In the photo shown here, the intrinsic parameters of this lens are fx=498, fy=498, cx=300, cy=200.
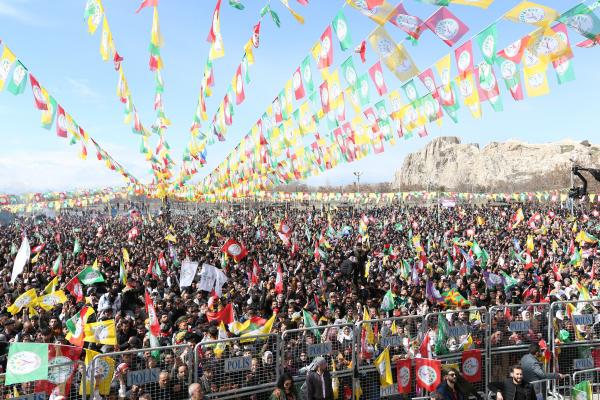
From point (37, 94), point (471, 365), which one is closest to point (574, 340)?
point (471, 365)

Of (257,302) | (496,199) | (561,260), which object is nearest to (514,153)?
(496,199)

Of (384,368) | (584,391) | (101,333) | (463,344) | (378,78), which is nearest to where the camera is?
(584,391)

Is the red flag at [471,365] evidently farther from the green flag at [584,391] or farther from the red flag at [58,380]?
the red flag at [58,380]

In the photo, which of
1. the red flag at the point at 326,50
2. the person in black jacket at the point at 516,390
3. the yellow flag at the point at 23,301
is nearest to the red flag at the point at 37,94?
the yellow flag at the point at 23,301

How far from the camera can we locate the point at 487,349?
26.1ft

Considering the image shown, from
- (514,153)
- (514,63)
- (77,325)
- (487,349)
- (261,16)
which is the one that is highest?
(514,153)

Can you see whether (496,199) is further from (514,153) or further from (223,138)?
(514,153)

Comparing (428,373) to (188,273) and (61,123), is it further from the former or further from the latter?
(61,123)

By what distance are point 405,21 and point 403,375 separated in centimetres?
505

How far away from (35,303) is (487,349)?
27.5ft

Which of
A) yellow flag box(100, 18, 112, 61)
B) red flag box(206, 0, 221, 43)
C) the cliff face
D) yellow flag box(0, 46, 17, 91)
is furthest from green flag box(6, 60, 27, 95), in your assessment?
the cliff face

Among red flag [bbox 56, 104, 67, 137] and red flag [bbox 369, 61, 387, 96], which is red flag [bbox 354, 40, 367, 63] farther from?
red flag [bbox 56, 104, 67, 137]

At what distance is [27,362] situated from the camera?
5.38 m

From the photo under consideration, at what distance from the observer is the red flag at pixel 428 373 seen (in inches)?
273
